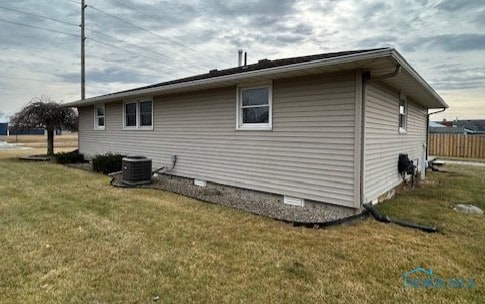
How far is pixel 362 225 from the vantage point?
475 cm

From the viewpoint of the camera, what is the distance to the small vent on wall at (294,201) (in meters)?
5.78

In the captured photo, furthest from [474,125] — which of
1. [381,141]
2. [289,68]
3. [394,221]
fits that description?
[289,68]

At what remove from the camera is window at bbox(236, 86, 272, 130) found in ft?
20.7

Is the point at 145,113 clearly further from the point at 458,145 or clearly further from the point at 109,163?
the point at 458,145

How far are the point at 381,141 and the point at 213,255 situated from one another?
432 centimetres

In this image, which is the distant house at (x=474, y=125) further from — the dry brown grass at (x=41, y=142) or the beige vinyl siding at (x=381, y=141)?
the dry brown grass at (x=41, y=142)

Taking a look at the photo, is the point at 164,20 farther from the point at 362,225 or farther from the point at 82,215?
the point at 362,225

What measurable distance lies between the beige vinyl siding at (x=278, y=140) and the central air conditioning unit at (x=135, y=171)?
881 millimetres

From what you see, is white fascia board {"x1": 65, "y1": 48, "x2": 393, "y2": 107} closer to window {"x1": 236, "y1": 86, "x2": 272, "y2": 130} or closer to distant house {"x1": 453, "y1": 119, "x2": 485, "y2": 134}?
A: window {"x1": 236, "y1": 86, "x2": 272, "y2": 130}

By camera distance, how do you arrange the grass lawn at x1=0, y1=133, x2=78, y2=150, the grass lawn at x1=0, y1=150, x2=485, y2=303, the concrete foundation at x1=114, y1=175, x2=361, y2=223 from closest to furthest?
the grass lawn at x1=0, y1=150, x2=485, y2=303 → the concrete foundation at x1=114, y1=175, x2=361, y2=223 → the grass lawn at x1=0, y1=133, x2=78, y2=150

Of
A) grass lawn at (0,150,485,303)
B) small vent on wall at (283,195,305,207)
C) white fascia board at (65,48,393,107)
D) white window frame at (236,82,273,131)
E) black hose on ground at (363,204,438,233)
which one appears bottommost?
grass lawn at (0,150,485,303)

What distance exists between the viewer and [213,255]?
3572mm

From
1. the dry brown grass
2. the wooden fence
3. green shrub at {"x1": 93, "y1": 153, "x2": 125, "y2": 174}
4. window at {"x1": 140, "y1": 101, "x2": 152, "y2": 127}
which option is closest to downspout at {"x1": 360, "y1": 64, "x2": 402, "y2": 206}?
window at {"x1": 140, "y1": 101, "x2": 152, "y2": 127}

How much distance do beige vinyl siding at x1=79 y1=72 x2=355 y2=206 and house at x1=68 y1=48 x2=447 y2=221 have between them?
0.06 ft
